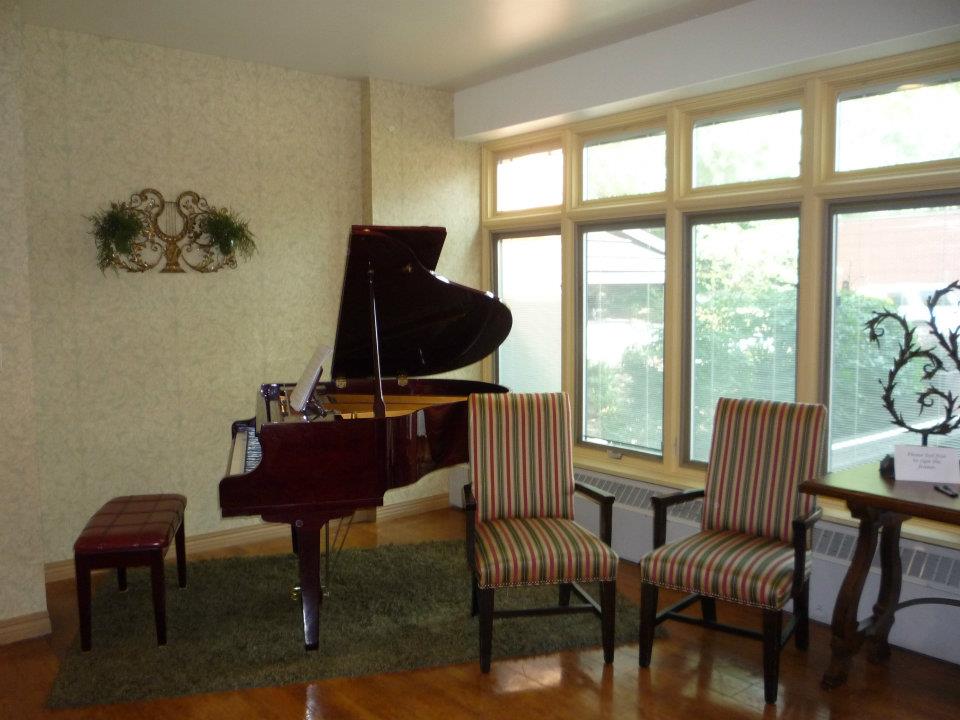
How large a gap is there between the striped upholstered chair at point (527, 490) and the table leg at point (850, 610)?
882 mm

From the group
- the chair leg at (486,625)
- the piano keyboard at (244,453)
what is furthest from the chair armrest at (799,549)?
the piano keyboard at (244,453)

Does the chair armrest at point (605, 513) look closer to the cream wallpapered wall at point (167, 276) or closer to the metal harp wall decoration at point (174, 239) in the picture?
the cream wallpapered wall at point (167, 276)

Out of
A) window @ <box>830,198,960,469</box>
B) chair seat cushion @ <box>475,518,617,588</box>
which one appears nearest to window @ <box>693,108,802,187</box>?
window @ <box>830,198,960,469</box>

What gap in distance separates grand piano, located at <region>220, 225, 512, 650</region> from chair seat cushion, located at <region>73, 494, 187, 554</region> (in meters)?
0.44

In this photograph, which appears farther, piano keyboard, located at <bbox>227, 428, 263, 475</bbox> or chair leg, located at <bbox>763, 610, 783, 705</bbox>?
piano keyboard, located at <bbox>227, 428, 263, 475</bbox>

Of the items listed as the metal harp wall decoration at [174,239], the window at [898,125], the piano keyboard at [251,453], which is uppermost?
the window at [898,125]

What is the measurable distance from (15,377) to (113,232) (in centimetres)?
109

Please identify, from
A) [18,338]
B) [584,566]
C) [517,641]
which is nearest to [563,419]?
[584,566]

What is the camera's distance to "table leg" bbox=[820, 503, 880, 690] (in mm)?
3186

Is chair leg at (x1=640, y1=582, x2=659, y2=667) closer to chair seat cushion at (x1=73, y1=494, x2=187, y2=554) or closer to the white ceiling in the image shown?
chair seat cushion at (x1=73, y1=494, x2=187, y2=554)

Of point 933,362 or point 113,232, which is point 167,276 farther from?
point 933,362

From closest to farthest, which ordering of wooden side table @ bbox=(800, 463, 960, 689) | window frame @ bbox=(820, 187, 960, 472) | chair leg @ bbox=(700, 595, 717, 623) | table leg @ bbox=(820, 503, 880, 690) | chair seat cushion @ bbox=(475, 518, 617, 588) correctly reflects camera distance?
1. wooden side table @ bbox=(800, 463, 960, 689)
2. table leg @ bbox=(820, 503, 880, 690)
3. chair seat cushion @ bbox=(475, 518, 617, 588)
4. chair leg @ bbox=(700, 595, 717, 623)
5. window frame @ bbox=(820, 187, 960, 472)

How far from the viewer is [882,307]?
12.6 feet

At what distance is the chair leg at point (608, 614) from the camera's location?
3379mm
